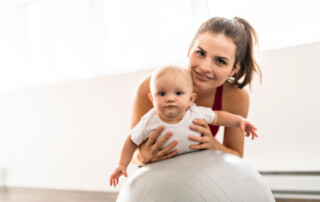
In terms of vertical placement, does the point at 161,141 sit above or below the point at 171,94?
below

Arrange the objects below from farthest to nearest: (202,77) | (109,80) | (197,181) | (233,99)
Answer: (109,80)
(233,99)
(202,77)
(197,181)

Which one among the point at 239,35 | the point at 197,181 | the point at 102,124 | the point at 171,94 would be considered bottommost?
the point at 102,124

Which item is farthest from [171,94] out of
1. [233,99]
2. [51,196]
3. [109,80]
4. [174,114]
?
[51,196]

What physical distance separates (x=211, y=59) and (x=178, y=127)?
0.27 m

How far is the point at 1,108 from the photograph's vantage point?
3.52 meters

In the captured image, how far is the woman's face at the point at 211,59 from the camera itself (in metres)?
1.20

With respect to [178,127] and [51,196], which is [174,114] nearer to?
[178,127]

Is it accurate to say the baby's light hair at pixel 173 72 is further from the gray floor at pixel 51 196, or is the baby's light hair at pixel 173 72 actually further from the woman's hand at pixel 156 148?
the gray floor at pixel 51 196

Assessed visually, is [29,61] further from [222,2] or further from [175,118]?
[175,118]

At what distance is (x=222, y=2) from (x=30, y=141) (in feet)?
7.40

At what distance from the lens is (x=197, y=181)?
1015mm

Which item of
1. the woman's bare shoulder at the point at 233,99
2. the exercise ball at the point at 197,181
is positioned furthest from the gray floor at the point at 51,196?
the exercise ball at the point at 197,181

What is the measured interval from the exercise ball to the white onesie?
57 mm

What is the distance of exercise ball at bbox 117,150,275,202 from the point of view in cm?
100
